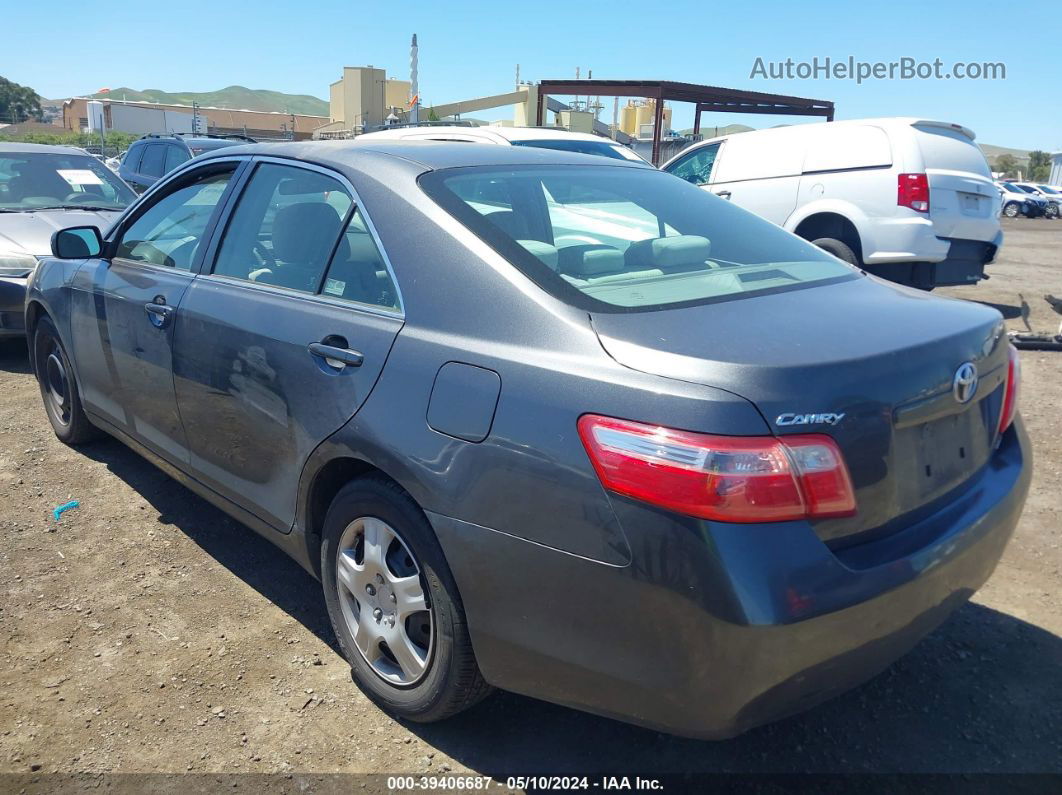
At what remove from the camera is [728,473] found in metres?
1.80

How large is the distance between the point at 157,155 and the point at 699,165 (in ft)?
25.3

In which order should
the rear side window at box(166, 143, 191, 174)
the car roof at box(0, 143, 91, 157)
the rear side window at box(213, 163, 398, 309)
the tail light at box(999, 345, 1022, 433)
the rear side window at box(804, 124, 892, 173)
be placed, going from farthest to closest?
1. the rear side window at box(166, 143, 191, 174)
2. the rear side window at box(804, 124, 892, 173)
3. the car roof at box(0, 143, 91, 157)
4. the rear side window at box(213, 163, 398, 309)
5. the tail light at box(999, 345, 1022, 433)

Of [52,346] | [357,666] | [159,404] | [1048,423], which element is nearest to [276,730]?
[357,666]

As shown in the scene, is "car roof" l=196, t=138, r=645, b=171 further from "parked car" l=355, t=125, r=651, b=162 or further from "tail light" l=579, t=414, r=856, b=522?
"parked car" l=355, t=125, r=651, b=162

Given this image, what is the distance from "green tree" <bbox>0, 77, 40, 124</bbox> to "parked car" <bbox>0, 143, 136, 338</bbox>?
9141cm

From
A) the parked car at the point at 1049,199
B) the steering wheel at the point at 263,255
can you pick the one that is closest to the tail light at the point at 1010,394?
the steering wheel at the point at 263,255

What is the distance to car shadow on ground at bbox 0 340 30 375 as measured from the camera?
22.0 feet

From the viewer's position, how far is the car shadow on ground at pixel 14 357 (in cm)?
670

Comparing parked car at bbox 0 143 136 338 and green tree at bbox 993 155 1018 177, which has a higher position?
green tree at bbox 993 155 1018 177

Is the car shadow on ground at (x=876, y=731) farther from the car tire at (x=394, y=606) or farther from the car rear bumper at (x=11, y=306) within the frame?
the car rear bumper at (x=11, y=306)

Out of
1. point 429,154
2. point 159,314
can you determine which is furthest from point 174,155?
point 429,154

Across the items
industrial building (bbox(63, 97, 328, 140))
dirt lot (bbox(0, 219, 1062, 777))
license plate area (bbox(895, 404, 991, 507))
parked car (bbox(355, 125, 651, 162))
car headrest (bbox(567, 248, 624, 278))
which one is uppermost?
industrial building (bbox(63, 97, 328, 140))

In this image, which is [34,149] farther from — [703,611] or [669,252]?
[703,611]

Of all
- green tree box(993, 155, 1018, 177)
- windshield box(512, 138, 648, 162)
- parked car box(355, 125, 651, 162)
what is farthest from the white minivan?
green tree box(993, 155, 1018, 177)
